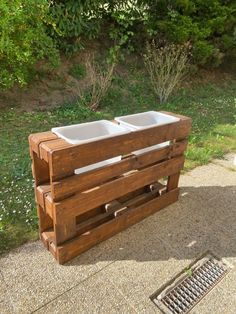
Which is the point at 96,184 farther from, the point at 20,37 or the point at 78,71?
the point at 78,71

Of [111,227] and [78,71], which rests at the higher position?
[78,71]

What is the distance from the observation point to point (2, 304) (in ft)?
5.40

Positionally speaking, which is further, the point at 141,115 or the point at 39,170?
the point at 141,115

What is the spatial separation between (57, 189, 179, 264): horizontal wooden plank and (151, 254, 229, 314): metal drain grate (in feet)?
1.91

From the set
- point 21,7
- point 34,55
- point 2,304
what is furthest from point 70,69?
point 2,304

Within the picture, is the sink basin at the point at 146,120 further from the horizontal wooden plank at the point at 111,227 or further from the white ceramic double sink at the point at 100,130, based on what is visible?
the horizontal wooden plank at the point at 111,227

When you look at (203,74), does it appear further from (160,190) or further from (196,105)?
(160,190)

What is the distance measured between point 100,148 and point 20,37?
319 cm

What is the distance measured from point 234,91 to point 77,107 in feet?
14.7

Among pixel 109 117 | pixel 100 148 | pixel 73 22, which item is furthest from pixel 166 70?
pixel 100 148

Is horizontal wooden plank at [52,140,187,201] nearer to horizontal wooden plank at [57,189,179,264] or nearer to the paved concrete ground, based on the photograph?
horizontal wooden plank at [57,189,179,264]

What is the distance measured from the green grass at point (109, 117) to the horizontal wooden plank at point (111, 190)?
62 cm

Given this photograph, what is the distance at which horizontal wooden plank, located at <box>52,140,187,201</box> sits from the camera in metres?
1.69

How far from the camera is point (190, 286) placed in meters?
1.83
